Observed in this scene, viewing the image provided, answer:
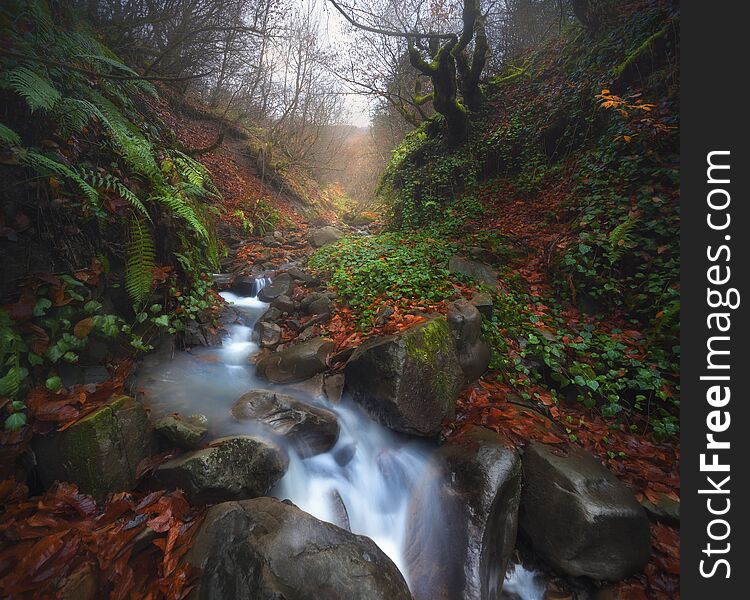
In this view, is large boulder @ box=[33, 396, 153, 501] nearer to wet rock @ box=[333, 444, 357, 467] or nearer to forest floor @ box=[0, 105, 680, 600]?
forest floor @ box=[0, 105, 680, 600]

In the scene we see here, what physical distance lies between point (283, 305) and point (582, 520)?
15.1 feet

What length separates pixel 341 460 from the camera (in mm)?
3346

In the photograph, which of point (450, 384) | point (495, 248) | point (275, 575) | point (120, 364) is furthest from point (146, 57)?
point (275, 575)

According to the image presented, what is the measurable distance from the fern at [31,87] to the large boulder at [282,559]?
10.6ft

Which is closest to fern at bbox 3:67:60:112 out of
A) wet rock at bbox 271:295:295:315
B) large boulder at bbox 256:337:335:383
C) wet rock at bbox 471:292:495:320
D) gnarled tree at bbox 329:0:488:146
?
large boulder at bbox 256:337:335:383

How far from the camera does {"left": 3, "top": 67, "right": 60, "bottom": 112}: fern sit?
2.30m

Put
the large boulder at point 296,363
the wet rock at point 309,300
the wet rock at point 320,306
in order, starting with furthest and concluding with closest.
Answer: the wet rock at point 309,300, the wet rock at point 320,306, the large boulder at point 296,363

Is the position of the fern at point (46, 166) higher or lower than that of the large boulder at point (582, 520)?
higher

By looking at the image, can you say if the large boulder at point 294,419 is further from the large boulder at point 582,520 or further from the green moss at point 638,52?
the green moss at point 638,52

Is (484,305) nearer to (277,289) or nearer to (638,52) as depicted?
(277,289)

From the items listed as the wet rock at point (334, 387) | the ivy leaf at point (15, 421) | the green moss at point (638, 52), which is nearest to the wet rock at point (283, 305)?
the wet rock at point (334, 387)

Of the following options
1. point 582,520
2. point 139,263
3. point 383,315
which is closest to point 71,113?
point 139,263

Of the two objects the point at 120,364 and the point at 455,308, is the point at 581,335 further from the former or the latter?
the point at 120,364

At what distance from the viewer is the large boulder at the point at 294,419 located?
3207 mm
